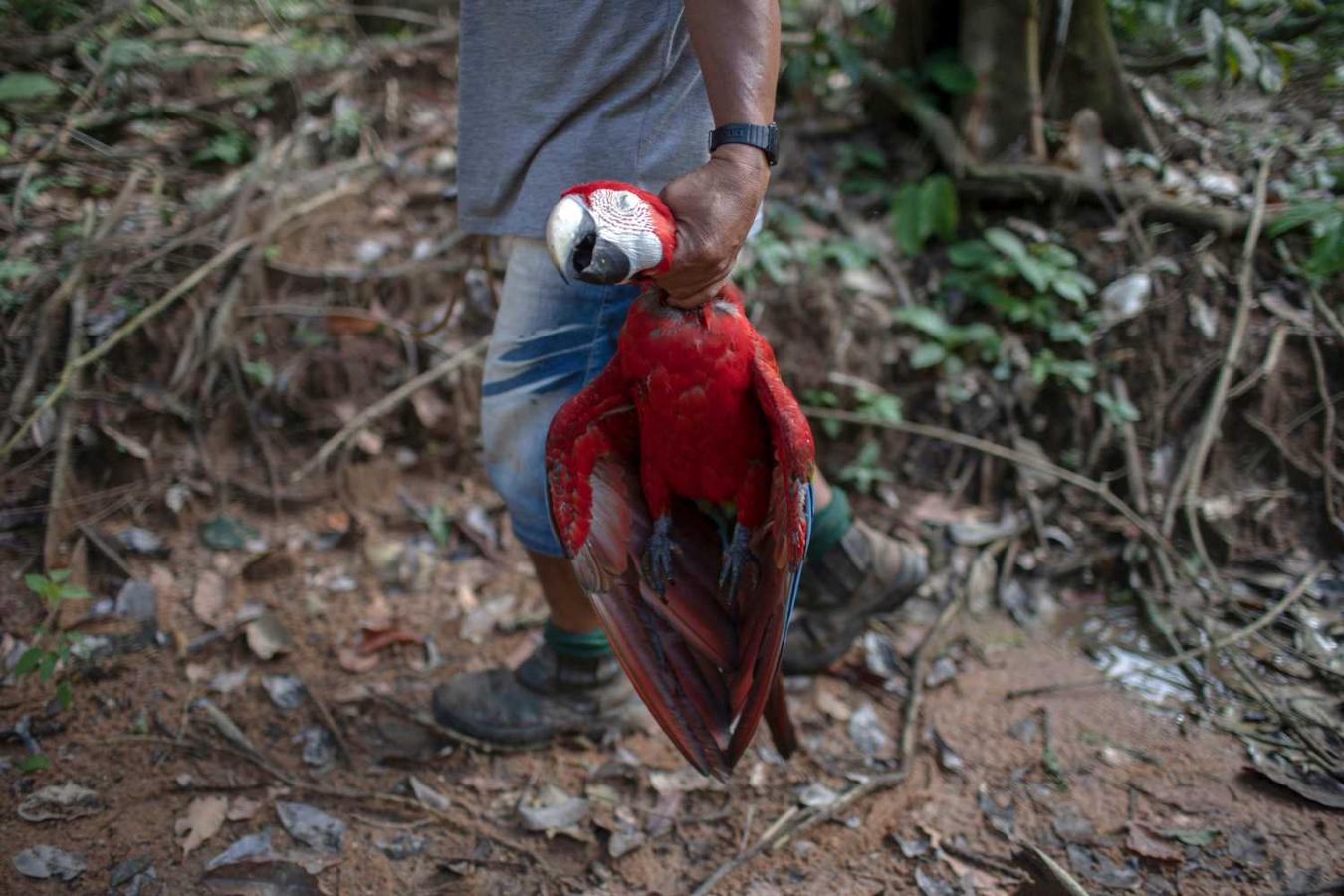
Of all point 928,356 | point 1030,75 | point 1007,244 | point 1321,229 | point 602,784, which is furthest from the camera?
point 1030,75

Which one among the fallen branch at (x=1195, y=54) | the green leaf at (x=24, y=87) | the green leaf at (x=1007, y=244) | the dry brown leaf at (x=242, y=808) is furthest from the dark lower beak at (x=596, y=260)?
the green leaf at (x=24, y=87)

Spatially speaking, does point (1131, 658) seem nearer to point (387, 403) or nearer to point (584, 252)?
point (584, 252)

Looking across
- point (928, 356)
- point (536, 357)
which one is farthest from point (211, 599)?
point (928, 356)

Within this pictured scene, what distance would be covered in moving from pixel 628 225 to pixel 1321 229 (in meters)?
2.96

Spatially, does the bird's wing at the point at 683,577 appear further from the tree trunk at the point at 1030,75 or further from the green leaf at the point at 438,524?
the tree trunk at the point at 1030,75

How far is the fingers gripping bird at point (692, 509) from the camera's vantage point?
1617 millimetres

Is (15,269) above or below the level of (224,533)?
above

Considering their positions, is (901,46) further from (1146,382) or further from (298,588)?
→ (298,588)

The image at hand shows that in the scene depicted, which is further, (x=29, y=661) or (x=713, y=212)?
(x=29, y=661)

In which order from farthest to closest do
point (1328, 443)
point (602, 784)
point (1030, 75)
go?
point (1030, 75) < point (1328, 443) < point (602, 784)

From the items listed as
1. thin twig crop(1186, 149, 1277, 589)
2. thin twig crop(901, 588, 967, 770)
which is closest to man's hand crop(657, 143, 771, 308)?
thin twig crop(901, 588, 967, 770)

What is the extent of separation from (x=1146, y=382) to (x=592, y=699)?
87.1 inches

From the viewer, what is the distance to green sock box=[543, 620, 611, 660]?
7.47 ft

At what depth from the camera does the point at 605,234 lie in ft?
4.12
